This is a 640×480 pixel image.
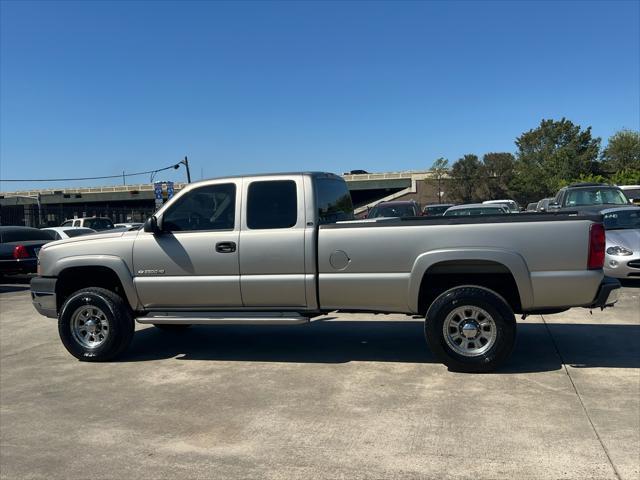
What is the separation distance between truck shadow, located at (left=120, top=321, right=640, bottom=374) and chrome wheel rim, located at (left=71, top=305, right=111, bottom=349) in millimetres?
427

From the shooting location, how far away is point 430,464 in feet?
12.3

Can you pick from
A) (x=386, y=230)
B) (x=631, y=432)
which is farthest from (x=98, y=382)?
(x=631, y=432)

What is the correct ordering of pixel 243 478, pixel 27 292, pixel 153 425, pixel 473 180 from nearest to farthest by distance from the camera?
pixel 243 478 → pixel 153 425 → pixel 27 292 → pixel 473 180

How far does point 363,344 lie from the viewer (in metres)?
7.06

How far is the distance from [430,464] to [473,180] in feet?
242

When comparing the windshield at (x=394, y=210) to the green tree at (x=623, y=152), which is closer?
the windshield at (x=394, y=210)

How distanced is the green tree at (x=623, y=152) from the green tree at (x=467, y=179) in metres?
15.1

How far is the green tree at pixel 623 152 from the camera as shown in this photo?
6619 cm

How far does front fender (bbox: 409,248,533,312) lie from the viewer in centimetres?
541

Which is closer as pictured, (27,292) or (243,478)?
(243,478)

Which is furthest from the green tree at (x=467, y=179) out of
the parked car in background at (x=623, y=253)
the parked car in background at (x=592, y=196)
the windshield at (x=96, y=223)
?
the parked car in background at (x=623, y=253)

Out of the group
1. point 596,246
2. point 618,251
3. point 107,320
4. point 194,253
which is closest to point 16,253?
point 107,320

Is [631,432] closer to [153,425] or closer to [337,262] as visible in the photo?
[337,262]

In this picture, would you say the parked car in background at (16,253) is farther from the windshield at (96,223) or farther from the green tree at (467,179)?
the green tree at (467,179)
